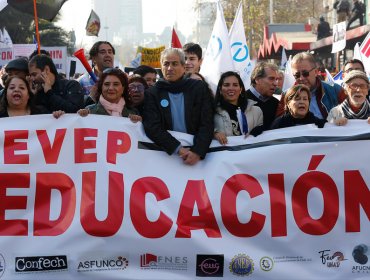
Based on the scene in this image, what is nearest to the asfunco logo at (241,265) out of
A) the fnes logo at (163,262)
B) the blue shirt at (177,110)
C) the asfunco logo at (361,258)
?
the fnes logo at (163,262)

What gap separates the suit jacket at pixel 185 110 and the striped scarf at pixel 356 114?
1.11 meters

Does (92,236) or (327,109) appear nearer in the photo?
(92,236)


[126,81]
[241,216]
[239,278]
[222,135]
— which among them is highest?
[126,81]

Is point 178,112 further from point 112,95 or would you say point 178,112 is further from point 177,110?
point 112,95

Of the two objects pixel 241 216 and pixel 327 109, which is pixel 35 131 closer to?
pixel 241 216

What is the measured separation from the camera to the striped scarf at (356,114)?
623cm

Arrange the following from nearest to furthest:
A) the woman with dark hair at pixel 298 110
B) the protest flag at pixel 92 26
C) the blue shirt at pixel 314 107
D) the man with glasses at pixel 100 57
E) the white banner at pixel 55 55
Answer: the woman with dark hair at pixel 298 110
the blue shirt at pixel 314 107
the man with glasses at pixel 100 57
the white banner at pixel 55 55
the protest flag at pixel 92 26

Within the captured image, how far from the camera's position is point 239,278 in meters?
5.57

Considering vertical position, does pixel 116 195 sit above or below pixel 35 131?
below

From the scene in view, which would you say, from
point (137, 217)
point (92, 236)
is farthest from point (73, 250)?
point (137, 217)

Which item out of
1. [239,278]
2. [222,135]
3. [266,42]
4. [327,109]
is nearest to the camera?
[239,278]

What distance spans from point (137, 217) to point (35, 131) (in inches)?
41.6

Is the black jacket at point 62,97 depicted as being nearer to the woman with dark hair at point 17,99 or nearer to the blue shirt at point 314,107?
the woman with dark hair at point 17,99

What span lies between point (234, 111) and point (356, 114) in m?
0.98
